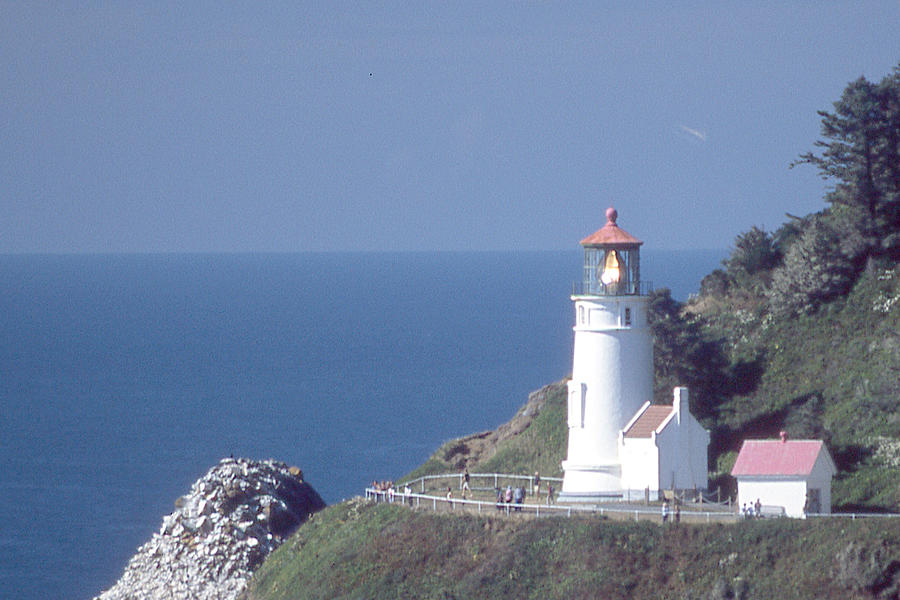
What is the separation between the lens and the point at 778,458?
3978cm

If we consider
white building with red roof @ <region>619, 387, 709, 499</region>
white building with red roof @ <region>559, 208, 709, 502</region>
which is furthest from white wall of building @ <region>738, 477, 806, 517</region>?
white building with red roof @ <region>559, 208, 709, 502</region>

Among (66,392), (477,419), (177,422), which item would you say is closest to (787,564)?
(477,419)

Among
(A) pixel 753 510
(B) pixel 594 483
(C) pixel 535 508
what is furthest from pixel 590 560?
(B) pixel 594 483

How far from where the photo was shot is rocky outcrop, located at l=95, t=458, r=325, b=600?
49312 mm

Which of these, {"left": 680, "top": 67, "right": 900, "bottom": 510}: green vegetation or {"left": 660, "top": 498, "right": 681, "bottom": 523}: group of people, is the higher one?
{"left": 680, "top": 67, "right": 900, "bottom": 510}: green vegetation

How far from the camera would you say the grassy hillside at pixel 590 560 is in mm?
35312

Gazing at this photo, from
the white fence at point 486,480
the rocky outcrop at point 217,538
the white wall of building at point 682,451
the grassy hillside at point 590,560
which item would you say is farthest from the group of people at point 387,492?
the white wall of building at point 682,451

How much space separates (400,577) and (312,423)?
2368 inches

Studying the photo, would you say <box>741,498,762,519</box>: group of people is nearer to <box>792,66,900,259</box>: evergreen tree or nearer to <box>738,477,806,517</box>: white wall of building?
<box>738,477,806,517</box>: white wall of building

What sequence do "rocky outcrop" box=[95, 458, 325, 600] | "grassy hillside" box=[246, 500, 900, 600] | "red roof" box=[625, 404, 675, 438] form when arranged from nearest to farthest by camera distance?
1. "grassy hillside" box=[246, 500, 900, 600]
2. "red roof" box=[625, 404, 675, 438]
3. "rocky outcrop" box=[95, 458, 325, 600]

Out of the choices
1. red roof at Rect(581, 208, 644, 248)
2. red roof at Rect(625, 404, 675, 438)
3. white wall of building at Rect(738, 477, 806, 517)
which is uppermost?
red roof at Rect(581, 208, 644, 248)

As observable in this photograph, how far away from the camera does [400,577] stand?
4069cm

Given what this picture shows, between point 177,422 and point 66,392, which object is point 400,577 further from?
point 66,392

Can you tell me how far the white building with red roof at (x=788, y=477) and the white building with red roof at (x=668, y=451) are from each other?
269cm
